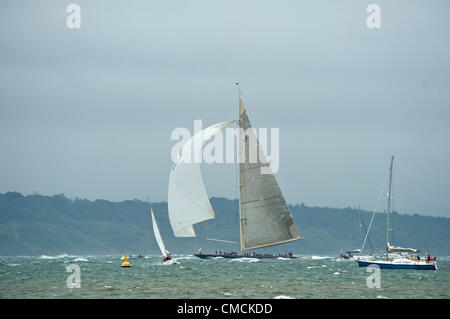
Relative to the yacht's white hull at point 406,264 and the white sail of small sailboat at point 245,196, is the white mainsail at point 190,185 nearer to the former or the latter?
the white sail of small sailboat at point 245,196

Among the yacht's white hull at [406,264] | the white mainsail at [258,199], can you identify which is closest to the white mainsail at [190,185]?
the white mainsail at [258,199]

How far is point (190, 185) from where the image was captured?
89.2 metres

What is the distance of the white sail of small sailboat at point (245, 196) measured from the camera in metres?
86.7

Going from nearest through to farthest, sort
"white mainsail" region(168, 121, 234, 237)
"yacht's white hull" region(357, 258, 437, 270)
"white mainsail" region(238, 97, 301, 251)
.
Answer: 1. "yacht's white hull" region(357, 258, 437, 270)
2. "white mainsail" region(238, 97, 301, 251)
3. "white mainsail" region(168, 121, 234, 237)

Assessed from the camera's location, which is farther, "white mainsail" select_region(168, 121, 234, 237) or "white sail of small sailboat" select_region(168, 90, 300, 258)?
"white mainsail" select_region(168, 121, 234, 237)

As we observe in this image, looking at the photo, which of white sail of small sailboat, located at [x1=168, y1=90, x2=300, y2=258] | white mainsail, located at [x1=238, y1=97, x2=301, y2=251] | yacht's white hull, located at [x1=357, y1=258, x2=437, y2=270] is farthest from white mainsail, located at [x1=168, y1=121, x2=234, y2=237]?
yacht's white hull, located at [x1=357, y1=258, x2=437, y2=270]

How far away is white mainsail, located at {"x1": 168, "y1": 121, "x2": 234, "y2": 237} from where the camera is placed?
89062mm

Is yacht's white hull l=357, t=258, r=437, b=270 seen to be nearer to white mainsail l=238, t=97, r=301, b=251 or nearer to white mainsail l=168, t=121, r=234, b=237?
white mainsail l=238, t=97, r=301, b=251

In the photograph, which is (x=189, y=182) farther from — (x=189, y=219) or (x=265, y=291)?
(x=265, y=291)

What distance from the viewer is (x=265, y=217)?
88.5 m

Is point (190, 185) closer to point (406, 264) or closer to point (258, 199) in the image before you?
point (258, 199)

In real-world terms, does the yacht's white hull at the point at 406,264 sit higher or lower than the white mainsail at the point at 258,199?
lower
